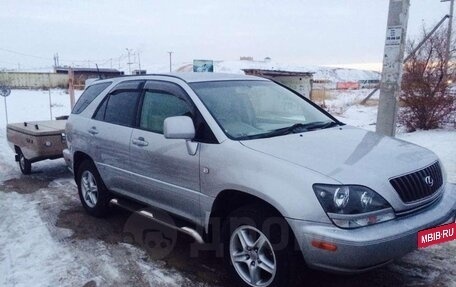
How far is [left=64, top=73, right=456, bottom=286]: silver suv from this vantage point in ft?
8.93

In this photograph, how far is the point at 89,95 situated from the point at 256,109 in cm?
262

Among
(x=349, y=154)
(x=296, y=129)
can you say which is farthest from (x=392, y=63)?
(x=349, y=154)

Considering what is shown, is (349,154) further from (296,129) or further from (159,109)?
(159,109)

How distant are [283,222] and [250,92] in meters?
1.74

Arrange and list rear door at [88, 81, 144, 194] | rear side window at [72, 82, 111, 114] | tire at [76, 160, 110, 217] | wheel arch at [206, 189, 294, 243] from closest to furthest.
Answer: wheel arch at [206, 189, 294, 243] < rear door at [88, 81, 144, 194] < tire at [76, 160, 110, 217] < rear side window at [72, 82, 111, 114]

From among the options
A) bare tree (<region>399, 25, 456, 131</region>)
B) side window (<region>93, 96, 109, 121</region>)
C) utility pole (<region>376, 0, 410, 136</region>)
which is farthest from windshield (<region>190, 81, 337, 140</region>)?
bare tree (<region>399, 25, 456, 131</region>)

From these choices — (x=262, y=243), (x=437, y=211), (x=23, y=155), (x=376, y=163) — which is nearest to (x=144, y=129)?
(x=262, y=243)

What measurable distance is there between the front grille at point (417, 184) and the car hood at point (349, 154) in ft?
0.15

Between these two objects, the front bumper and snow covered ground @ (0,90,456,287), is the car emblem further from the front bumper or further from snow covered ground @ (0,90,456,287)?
snow covered ground @ (0,90,456,287)

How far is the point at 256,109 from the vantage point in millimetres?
4129

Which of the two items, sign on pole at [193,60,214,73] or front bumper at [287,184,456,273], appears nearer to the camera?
front bumper at [287,184,456,273]

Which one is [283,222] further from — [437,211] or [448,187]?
[448,187]

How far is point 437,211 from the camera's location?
122 inches

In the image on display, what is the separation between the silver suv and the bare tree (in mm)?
7061
